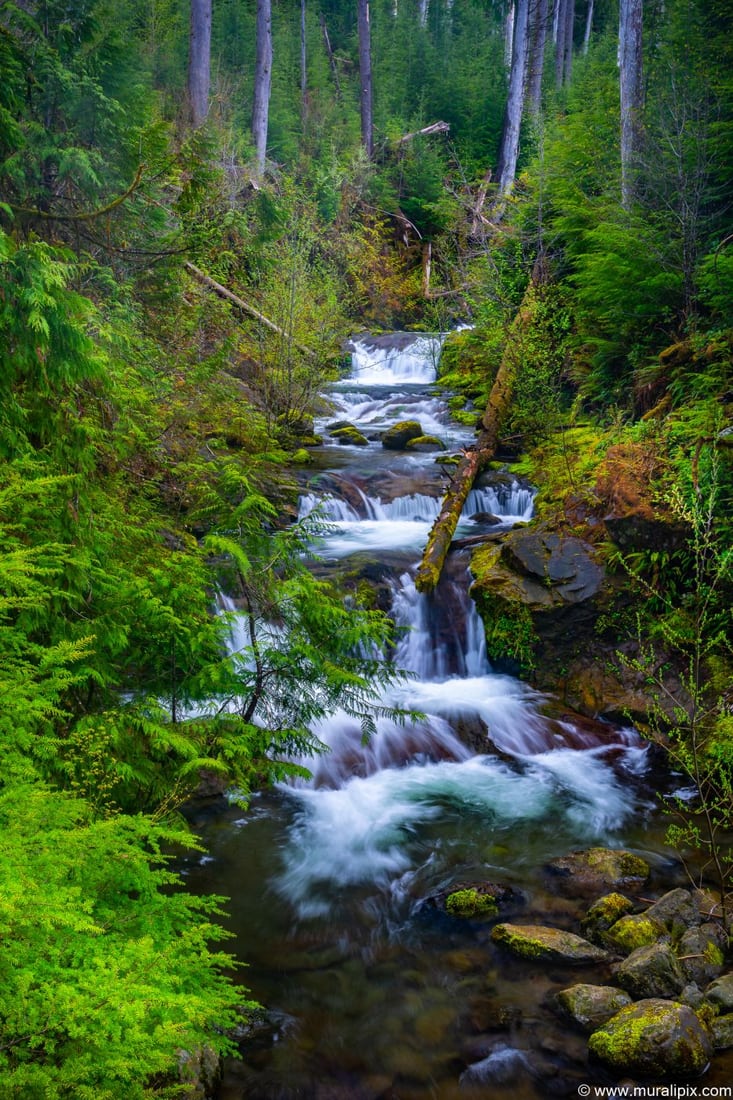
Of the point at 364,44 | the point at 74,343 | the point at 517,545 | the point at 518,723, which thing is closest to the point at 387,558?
the point at 517,545

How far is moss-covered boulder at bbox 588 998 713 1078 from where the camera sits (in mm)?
3496

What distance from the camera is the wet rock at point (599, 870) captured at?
17.2 feet

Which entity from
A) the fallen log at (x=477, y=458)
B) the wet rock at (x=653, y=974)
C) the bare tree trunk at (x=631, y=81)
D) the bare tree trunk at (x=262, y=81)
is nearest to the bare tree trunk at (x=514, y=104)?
the bare tree trunk at (x=262, y=81)

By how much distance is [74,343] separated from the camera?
136 inches

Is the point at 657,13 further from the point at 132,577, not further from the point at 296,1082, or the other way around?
the point at 296,1082

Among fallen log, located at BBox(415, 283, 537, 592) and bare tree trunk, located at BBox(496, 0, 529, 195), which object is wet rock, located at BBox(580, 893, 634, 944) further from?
bare tree trunk, located at BBox(496, 0, 529, 195)

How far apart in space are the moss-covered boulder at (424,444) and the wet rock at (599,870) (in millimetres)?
10299

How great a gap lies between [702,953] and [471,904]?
5.25ft

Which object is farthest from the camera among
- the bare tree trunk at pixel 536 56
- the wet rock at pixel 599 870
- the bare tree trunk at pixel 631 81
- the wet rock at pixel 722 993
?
the bare tree trunk at pixel 536 56

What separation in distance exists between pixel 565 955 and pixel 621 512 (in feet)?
16.7

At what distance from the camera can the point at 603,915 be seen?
15.5ft

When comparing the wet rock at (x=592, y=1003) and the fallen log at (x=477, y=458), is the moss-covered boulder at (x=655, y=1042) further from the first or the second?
the fallen log at (x=477, y=458)

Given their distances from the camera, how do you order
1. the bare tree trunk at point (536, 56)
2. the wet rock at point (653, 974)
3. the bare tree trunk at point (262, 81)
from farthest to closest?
the bare tree trunk at point (536, 56) < the bare tree trunk at point (262, 81) < the wet rock at point (653, 974)

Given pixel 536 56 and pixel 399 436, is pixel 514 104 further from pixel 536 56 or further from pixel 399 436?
pixel 399 436
